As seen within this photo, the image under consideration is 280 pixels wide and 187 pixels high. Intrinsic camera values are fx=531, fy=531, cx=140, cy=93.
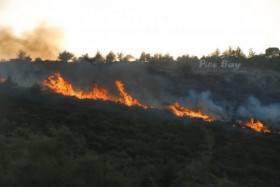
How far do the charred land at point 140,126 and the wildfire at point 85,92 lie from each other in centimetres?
39

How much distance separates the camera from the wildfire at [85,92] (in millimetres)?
70250

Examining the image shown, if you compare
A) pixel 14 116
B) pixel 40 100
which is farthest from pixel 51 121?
pixel 40 100

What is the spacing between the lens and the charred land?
25734 mm

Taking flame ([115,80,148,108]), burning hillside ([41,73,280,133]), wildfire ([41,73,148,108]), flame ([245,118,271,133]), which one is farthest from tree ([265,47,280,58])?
wildfire ([41,73,148,108])

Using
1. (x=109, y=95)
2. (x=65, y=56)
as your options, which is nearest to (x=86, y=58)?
(x=65, y=56)

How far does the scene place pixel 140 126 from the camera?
51000 mm

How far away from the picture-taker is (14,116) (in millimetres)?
46562

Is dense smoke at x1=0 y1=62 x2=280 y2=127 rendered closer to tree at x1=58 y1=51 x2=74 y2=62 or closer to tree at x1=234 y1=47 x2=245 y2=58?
tree at x1=58 y1=51 x2=74 y2=62

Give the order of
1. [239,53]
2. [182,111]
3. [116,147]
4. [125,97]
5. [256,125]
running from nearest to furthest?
→ [116,147] < [256,125] < [182,111] < [125,97] < [239,53]

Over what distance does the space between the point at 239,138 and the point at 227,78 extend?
35063 mm

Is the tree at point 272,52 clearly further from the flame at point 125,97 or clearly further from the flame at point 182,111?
the flame at point 125,97

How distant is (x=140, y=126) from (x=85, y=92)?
25.2m

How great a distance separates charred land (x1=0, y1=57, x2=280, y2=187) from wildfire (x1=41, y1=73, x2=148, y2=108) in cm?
39

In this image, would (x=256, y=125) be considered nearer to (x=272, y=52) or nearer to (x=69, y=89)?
(x=69, y=89)
